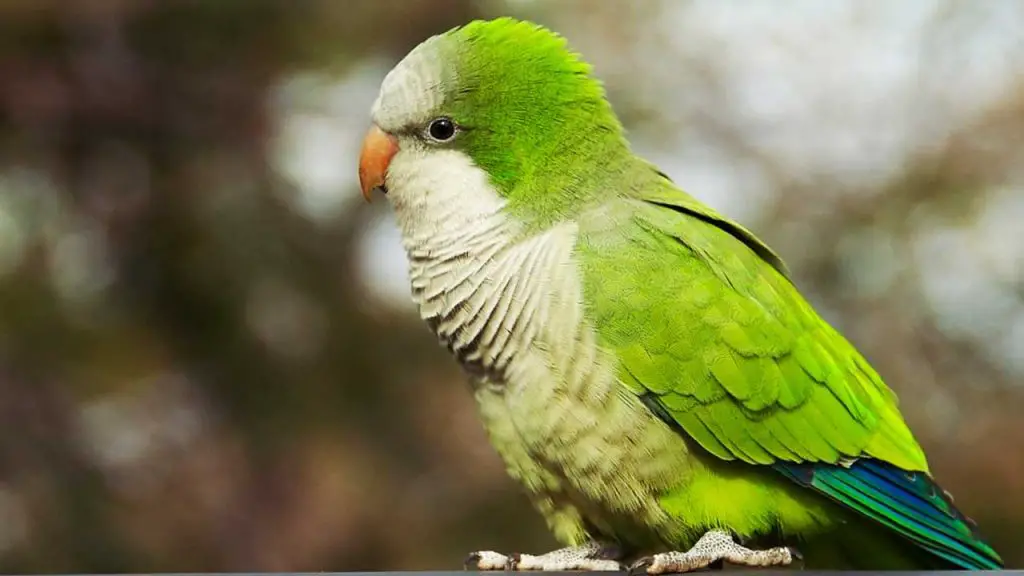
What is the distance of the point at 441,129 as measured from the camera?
1.65m

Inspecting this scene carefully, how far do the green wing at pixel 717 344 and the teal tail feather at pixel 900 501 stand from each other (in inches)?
0.8

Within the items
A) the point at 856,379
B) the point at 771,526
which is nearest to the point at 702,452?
the point at 771,526

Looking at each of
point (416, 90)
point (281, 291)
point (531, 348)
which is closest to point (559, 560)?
point (531, 348)

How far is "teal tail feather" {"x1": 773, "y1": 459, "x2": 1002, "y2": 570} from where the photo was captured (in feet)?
5.18

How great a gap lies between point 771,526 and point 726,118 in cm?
319

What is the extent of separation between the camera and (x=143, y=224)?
4.18m

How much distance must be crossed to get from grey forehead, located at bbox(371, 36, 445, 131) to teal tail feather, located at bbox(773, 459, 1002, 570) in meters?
0.76

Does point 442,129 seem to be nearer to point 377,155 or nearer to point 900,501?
point 377,155

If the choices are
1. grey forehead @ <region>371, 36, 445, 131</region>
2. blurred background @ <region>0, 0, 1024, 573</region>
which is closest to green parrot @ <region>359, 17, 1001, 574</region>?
grey forehead @ <region>371, 36, 445, 131</region>

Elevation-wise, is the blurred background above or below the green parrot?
above

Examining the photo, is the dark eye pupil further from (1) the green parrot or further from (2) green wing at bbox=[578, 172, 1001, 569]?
(2) green wing at bbox=[578, 172, 1001, 569]

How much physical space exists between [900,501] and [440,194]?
33.3 inches

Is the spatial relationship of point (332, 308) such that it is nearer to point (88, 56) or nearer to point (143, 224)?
point (143, 224)

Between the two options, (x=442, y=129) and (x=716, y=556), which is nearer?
(x=716, y=556)
